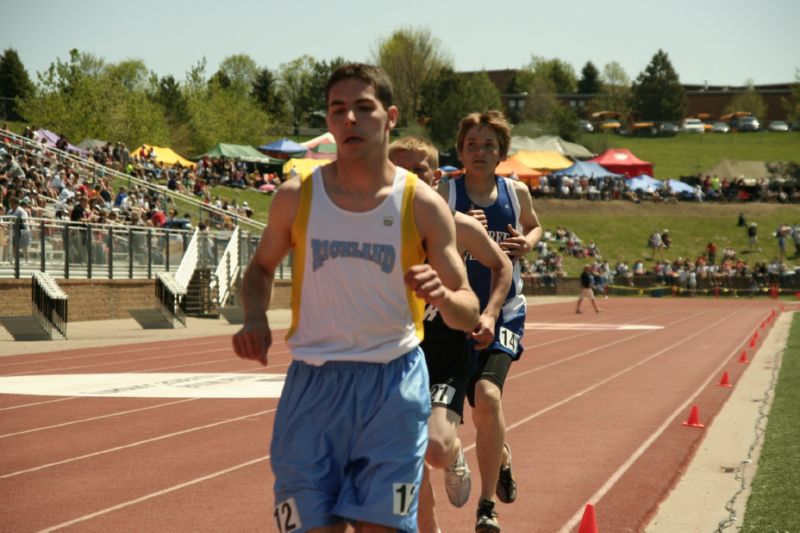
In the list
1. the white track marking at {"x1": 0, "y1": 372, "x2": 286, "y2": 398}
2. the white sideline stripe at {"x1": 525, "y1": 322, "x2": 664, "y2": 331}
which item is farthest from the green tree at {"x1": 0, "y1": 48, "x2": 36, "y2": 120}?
the white track marking at {"x1": 0, "y1": 372, "x2": 286, "y2": 398}

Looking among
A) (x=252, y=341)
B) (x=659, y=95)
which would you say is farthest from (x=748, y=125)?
(x=252, y=341)

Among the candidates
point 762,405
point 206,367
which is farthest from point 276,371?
point 762,405

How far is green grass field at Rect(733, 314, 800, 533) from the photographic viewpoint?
6.87 m

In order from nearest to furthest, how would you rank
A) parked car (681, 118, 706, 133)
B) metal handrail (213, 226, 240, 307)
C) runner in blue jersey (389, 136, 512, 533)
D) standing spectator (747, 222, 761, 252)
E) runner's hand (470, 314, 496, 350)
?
runner's hand (470, 314, 496, 350), runner in blue jersey (389, 136, 512, 533), metal handrail (213, 226, 240, 307), standing spectator (747, 222, 761, 252), parked car (681, 118, 706, 133)

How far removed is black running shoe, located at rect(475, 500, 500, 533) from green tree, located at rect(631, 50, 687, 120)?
129157 mm

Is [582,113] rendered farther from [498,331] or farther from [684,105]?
[498,331]

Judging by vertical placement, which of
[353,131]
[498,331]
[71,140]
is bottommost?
[498,331]

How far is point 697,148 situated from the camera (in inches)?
4237

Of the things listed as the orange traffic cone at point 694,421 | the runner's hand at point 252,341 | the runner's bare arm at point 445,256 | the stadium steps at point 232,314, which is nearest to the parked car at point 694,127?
the stadium steps at point 232,314

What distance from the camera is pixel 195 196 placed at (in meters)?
44.4

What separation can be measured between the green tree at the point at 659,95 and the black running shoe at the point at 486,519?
12916 cm

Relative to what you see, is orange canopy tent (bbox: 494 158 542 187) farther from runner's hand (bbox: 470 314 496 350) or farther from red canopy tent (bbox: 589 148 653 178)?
runner's hand (bbox: 470 314 496 350)

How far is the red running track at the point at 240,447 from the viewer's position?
283 inches

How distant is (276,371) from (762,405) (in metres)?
6.93
